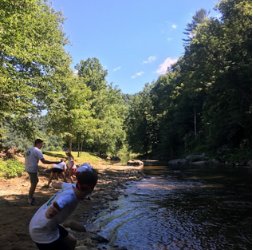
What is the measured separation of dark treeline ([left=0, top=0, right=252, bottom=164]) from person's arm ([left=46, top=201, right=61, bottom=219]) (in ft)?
41.3

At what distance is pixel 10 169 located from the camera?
62.0 feet

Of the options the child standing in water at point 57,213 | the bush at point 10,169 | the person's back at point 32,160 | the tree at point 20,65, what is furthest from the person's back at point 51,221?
the bush at point 10,169

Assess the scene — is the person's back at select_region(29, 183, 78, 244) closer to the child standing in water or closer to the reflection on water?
the child standing in water

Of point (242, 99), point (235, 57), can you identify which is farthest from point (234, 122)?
point (235, 57)

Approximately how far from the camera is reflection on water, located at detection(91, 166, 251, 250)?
9.09 m

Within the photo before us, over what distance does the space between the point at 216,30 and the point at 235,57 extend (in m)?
5.30

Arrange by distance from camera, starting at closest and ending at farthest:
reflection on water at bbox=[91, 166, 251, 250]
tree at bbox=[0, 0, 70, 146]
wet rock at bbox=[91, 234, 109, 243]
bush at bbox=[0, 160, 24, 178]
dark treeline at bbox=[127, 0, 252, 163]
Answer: wet rock at bbox=[91, 234, 109, 243] → reflection on water at bbox=[91, 166, 251, 250] → tree at bbox=[0, 0, 70, 146] → bush at bbox=[0, 160, 24, 178] → dark treeline at bbox=[127, 0, 252, 163]

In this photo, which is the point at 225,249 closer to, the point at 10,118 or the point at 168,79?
the point at 10,118

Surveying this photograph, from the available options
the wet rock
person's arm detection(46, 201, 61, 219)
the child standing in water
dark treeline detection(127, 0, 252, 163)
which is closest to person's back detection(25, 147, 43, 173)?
the wet rock

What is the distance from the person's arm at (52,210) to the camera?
4105 mm

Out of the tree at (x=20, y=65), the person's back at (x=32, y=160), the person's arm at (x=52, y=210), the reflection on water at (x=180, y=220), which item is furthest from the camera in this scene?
the tree at (x=20, y=65)

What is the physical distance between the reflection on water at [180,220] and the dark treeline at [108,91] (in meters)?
8.32

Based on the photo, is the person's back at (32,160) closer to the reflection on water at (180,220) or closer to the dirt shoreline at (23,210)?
the dirt shoreline at (23,210)

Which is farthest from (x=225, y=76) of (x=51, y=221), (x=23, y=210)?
(x=51, y=221)
